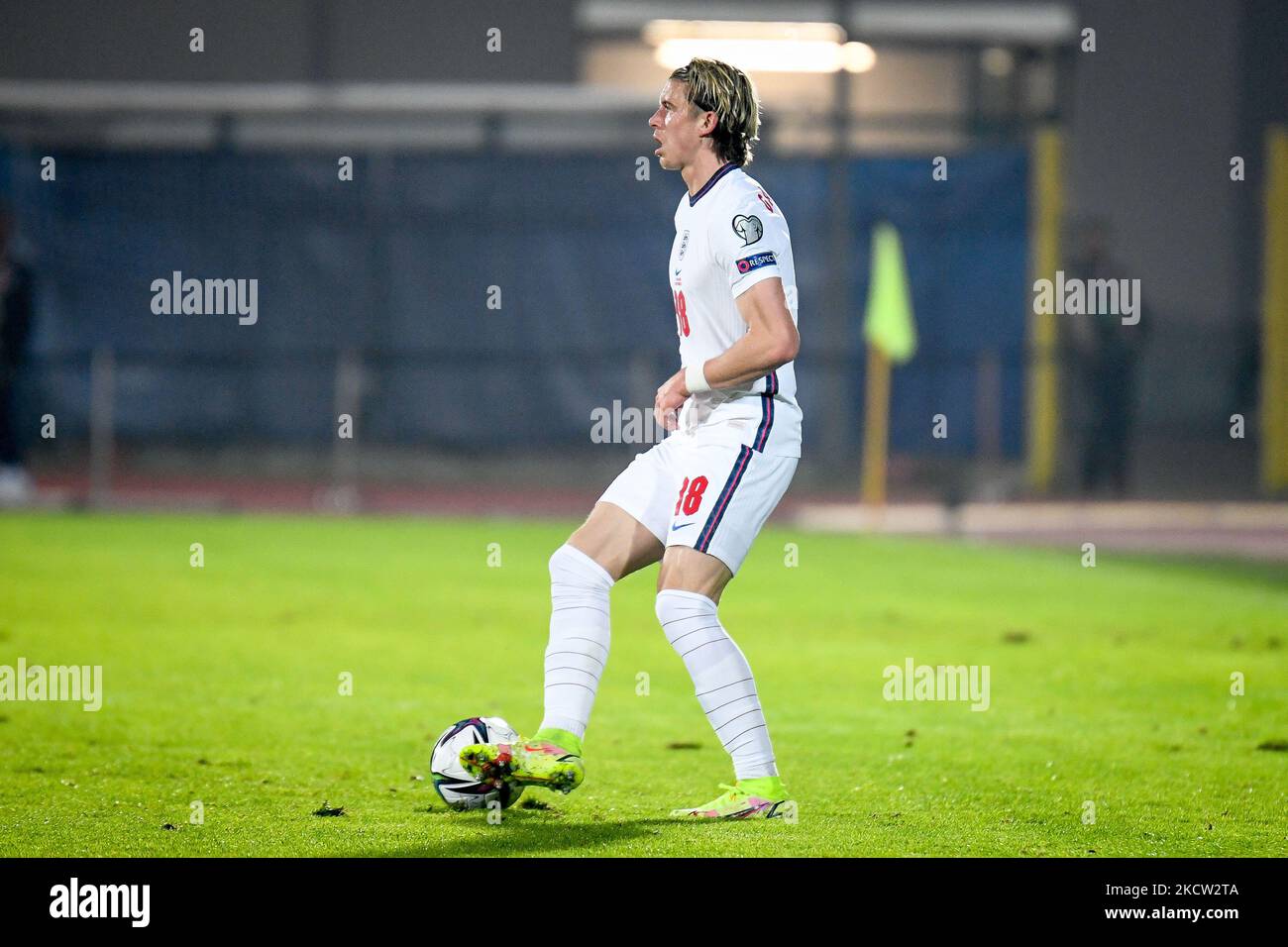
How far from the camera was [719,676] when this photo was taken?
5.89 m

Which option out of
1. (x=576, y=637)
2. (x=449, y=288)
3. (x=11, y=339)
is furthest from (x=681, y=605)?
(x=449, y=288)

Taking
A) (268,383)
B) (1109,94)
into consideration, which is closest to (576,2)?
(268,383)

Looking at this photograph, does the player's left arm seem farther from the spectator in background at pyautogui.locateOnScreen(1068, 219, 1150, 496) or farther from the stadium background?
the stadium background

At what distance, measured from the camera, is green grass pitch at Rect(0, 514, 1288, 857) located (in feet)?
19.1

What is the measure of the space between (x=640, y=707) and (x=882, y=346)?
10.3 meters

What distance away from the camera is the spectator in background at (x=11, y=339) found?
18625 millimetres

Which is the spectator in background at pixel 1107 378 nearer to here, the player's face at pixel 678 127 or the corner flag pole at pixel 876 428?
the corner flag pole at pixel 876 428

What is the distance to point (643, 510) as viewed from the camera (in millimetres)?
6129
